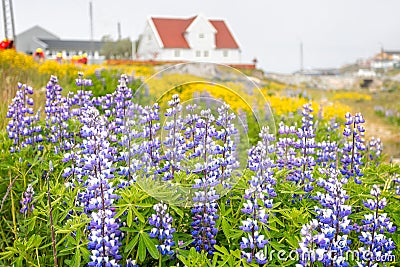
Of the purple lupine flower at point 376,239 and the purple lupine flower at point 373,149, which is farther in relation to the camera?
the purple lupine flower at point 373,149

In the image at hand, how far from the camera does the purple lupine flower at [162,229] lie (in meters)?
2.66

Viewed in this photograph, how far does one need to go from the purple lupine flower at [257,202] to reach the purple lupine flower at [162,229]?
0.37m

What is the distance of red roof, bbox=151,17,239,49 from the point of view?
43706 mm

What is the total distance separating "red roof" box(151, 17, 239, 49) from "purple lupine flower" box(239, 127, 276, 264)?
1587 inches

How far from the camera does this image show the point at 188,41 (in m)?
44.8

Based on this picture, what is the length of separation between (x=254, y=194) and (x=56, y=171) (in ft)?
5.46

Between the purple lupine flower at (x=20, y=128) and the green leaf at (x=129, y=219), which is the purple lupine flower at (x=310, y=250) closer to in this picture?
the green leaf at (x=129, y=219)

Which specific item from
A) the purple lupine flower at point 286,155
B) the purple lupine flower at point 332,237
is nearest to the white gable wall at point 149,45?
the purple lupine flower at point 286,155

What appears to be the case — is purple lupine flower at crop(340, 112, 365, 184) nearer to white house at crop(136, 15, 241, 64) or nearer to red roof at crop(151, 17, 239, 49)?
white house at crop(136, 15, 241, 64)

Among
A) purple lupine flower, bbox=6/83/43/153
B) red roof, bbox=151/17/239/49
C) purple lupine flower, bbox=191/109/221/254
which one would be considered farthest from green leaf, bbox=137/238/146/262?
red roof, bbox=151/17/239/49

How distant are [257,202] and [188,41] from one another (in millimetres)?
42817

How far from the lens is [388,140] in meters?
12.4

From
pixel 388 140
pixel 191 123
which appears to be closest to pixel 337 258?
pixel 191 123

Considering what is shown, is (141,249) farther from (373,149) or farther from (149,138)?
(373,149)
